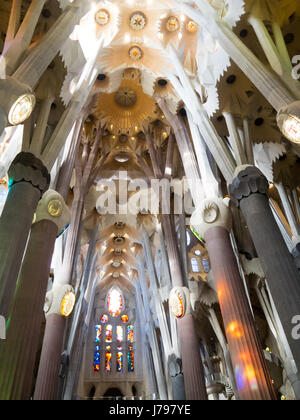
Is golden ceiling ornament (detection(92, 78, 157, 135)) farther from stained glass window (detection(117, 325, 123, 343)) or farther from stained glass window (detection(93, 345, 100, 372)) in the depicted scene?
stained glass window (detection(93, 345, 100, 372))

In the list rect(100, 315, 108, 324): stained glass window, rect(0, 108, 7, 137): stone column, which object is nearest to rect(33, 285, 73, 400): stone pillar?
rect(0, 108, 7, 137): stone column

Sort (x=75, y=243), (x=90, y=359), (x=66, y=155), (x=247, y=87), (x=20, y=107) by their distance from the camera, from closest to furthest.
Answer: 1. (x=20, y=107)
2. (x=247, y=87)
3. (x=66, y=155)
4. (x=75, y=243)
5. (x=90, y=359)

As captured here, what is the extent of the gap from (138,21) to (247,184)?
9662 millimetres

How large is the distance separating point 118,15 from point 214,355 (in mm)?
15887

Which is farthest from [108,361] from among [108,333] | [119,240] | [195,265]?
[195,265]

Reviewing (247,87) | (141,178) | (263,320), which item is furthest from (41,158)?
(141,178)

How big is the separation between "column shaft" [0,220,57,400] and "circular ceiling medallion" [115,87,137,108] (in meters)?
11.2

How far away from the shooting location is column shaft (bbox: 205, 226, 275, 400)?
20.5ft

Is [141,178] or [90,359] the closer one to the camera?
[141,178]

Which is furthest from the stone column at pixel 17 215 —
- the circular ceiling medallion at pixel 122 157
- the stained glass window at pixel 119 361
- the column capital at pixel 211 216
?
the stained glass window at pixel 119 361

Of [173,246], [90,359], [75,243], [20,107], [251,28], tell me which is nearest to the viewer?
[20,107]

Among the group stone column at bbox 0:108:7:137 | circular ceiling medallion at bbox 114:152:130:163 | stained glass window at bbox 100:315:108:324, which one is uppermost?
circular ceiling medallion at bbox 114:152:130:163
